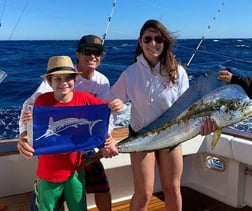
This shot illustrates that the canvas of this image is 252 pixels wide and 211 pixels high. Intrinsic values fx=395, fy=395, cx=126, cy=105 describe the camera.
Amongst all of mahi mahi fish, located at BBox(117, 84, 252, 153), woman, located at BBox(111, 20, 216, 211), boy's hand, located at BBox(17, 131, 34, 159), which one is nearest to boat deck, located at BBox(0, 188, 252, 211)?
woman, located at BBox(111, 20, 216, 211)

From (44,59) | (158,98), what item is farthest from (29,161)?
(44,59)

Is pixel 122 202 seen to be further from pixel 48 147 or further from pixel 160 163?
pixel 48 147

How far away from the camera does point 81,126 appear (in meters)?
2.31

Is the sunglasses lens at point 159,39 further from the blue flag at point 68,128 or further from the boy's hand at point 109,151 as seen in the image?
the boy's hand at point 109,151

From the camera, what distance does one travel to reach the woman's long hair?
8.05ft

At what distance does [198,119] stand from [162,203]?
165 centimetres

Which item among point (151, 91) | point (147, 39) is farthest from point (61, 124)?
point (147, 39)

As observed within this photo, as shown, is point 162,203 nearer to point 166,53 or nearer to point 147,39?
point 166,53

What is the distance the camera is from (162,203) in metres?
3.69

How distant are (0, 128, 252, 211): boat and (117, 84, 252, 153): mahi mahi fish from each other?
100 centimetres

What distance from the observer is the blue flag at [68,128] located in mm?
Answer: 2201

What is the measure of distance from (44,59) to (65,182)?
1792cm

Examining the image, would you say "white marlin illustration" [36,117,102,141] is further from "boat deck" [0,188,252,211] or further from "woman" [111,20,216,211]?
"boat deck" [0,188,252,211]

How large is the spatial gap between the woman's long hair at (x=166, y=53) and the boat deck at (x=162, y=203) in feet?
5.13
